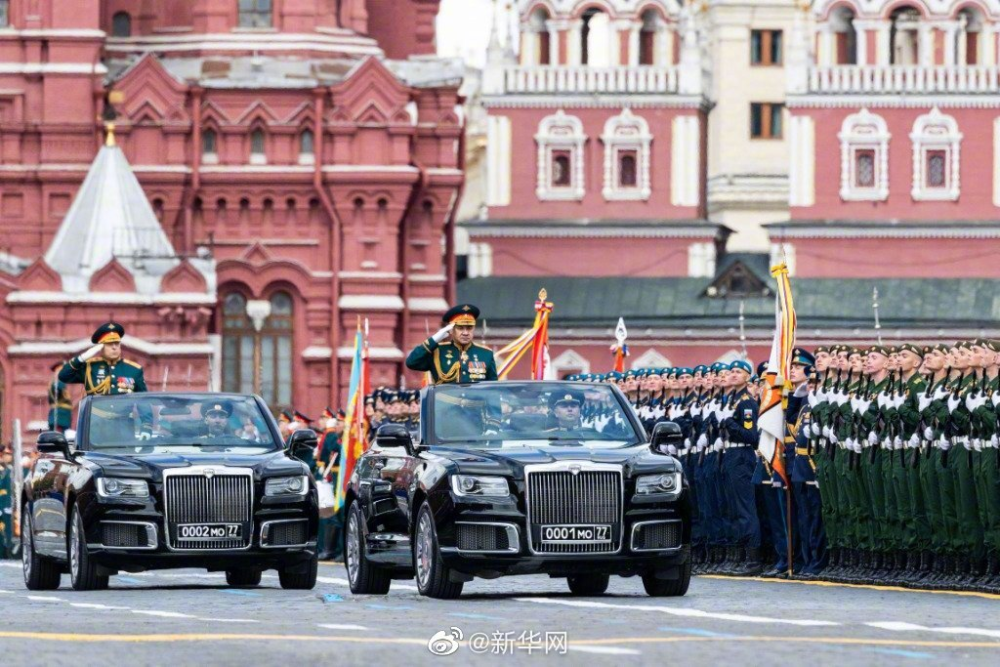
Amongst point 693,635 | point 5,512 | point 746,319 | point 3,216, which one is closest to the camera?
point 693,635

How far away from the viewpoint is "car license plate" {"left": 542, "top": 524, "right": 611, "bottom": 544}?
18.6m

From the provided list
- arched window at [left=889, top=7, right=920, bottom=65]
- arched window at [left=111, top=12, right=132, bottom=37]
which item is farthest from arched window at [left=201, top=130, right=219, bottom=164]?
arched window at [left=889, top=7, right=920, bottom=65]

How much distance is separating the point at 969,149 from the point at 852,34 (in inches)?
174

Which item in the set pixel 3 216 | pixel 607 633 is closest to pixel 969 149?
pixel 3 216

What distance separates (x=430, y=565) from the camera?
62.1 ft

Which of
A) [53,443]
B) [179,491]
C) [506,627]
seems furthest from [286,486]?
[506,627]

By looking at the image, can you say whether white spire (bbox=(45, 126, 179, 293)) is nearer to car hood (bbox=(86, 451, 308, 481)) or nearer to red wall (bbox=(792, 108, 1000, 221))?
red wall (bbox=(792, 108, 1000, 221))

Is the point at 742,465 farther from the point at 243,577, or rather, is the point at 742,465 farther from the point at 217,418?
the point at 217,418

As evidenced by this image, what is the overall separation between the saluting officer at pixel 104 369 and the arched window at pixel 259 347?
41.3m

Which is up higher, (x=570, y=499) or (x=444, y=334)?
(x=444, y=334)

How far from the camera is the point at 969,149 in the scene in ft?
257

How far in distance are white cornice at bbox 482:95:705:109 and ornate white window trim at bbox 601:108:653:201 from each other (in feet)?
1.02

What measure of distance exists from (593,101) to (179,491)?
60.2 meters

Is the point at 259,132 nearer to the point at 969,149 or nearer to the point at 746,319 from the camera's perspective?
the point at 746,319
